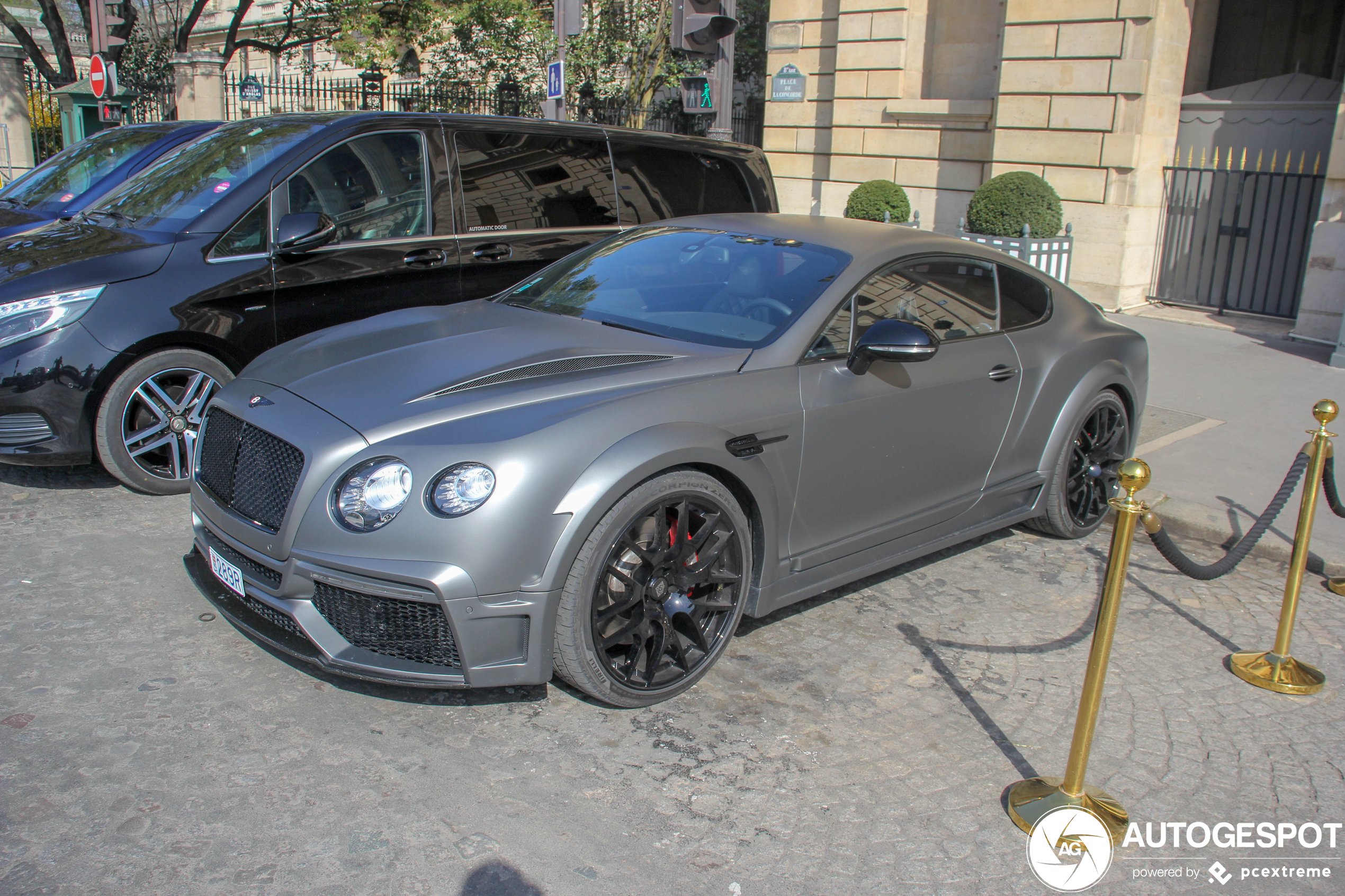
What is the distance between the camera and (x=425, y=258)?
6152mm

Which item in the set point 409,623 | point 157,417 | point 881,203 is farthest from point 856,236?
point 881,203

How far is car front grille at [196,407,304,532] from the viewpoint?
337 cm

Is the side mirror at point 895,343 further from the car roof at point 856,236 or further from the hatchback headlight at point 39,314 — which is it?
the hatchback headlight at point 39,314

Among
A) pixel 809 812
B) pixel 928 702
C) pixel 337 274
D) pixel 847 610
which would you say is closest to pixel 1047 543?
pixel 847 610

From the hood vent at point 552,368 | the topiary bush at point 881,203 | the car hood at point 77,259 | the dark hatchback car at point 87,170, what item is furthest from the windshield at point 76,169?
the topiary bush at point 881,203

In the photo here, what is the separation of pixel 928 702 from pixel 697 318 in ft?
5.47

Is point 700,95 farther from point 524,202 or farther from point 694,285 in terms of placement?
point 694,285

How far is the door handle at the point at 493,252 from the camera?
6.34 m

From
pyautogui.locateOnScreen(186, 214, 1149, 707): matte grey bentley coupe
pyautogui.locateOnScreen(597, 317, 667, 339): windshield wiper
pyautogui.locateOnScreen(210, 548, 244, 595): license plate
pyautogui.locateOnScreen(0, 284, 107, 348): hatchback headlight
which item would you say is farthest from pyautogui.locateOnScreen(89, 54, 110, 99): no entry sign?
pyautogui.locateOnScreen(210, 548, 244, 595): license plate

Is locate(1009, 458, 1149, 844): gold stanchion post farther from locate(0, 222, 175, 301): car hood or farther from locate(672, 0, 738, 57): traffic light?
locate(672, 0, 738, 57): traffic light

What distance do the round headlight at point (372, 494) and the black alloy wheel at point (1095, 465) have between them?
11.1ft

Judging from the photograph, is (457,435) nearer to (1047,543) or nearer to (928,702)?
(928,702)

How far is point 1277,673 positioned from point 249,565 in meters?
3.69

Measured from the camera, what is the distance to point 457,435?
322 cm
